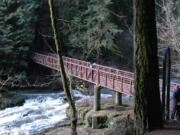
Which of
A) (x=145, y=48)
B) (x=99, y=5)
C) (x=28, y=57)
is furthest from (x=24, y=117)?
(x=99, y=5)

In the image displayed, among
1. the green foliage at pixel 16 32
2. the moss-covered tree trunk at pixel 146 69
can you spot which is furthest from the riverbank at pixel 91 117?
the green foliage at pixel 16 32

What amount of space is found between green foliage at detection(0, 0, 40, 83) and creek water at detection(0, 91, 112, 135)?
13.1 feet

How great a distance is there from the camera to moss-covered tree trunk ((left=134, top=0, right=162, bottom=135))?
4328mm

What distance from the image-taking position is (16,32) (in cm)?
2080

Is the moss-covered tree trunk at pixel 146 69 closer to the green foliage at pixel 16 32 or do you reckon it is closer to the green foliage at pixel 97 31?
the green foliage at pixel 97 31

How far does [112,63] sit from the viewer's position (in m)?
24.3

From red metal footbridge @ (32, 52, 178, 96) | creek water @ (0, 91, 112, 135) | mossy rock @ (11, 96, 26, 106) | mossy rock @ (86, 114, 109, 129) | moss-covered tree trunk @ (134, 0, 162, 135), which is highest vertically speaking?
moss-covered tree trunk @ (134, 0, 162, 135)

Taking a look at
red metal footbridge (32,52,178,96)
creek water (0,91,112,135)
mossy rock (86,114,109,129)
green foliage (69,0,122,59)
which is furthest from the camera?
green foliage (69,0,122,59)

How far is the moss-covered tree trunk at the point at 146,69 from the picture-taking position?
4328 millimetres

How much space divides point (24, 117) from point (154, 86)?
1145cm

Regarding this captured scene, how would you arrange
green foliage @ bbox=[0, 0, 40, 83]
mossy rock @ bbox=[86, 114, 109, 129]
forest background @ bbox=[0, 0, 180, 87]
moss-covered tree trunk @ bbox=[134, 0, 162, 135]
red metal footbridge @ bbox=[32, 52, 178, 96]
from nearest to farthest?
moss-covered tree trunk @ bbox=[134, 0, 162, 135] < mossy rock @ bbox=[86, 114, 109, 129] < red metal footbridge @ bbox=[32, 52, 178, 96] < green foliage @ bbox=[0, 0, 40, 83] < forest background @ bbox=[0, 0, 180, 87]

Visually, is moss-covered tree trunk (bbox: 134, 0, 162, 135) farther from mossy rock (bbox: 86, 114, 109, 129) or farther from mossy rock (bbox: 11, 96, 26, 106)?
mossy rock (bbox: 11, 96, 26, 106)

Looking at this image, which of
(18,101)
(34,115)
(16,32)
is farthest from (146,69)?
(16,32)

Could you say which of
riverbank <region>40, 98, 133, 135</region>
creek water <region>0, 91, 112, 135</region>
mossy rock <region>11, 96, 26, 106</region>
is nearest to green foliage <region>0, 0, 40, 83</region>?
mossy rock <region>11, 96, 26, 106</region>
